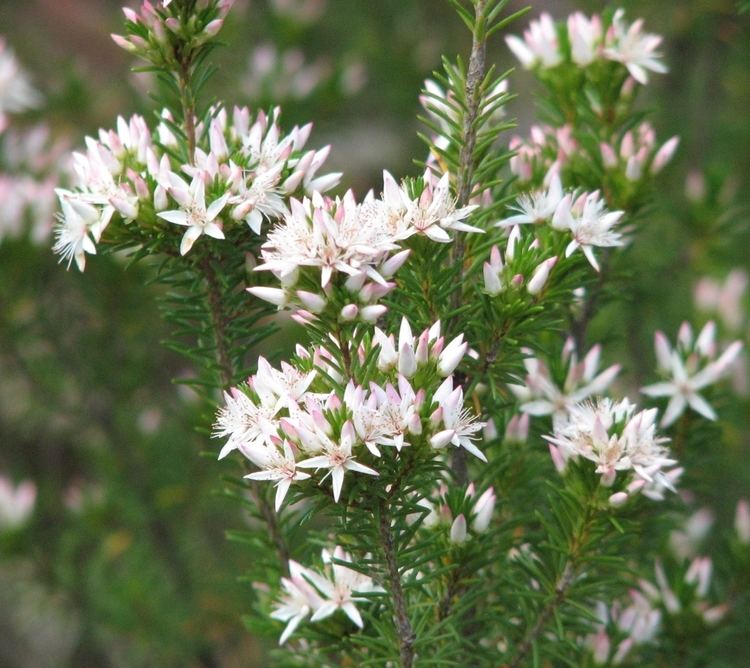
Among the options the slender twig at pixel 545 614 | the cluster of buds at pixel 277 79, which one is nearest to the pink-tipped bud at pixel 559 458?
the slender twig at pixel 545 614

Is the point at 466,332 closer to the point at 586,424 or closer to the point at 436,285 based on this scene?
the point at 436,285

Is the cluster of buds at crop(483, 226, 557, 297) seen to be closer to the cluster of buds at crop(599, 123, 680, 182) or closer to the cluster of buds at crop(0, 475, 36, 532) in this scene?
the cluster of buds at crop(599, 123, 680, 182)

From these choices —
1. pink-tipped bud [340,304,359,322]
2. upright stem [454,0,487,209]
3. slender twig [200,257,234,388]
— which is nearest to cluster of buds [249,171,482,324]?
pink-tipped bud [340,304,359,322]

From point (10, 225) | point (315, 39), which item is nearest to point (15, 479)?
point (10, 225)

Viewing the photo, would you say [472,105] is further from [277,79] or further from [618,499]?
[277,79]

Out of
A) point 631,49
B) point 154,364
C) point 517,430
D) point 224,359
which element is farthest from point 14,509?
point 631,49
